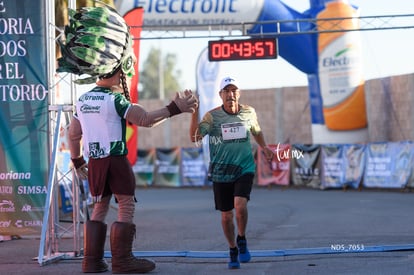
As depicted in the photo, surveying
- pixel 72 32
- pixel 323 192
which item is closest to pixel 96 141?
pixel 72 32

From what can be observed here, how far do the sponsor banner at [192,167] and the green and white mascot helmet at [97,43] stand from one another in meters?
20.0

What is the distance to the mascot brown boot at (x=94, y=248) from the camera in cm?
833

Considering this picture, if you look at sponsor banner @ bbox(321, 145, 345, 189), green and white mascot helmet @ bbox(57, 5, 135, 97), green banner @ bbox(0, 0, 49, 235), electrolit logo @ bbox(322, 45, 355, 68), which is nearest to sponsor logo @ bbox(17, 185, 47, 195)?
green banner @ bbox(0, 0, 49, 235)

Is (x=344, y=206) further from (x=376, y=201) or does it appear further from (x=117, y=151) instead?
(x=117, y=151)

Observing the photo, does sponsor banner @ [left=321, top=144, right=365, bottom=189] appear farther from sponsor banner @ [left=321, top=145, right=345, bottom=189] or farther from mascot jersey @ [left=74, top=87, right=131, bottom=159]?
mascot jersey @ [left=74, top=87, right=131, bottom=159]

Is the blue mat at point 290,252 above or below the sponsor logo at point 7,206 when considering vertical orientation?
below

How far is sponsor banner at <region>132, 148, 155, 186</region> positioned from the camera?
30078 millimetres

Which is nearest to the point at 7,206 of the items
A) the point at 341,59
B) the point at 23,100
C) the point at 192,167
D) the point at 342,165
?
the point at 23,100

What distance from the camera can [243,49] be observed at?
50.6ft

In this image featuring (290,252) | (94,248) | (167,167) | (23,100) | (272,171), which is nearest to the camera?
(94,248)

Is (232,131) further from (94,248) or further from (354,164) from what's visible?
(354,164)

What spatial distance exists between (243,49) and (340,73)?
33.2ft

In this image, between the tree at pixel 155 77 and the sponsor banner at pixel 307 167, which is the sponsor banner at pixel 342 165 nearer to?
the sponsor banner at pixel 307 167

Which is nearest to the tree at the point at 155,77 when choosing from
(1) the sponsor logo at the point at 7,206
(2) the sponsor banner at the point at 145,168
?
(2) the sponsor banner at the point at 145,168
